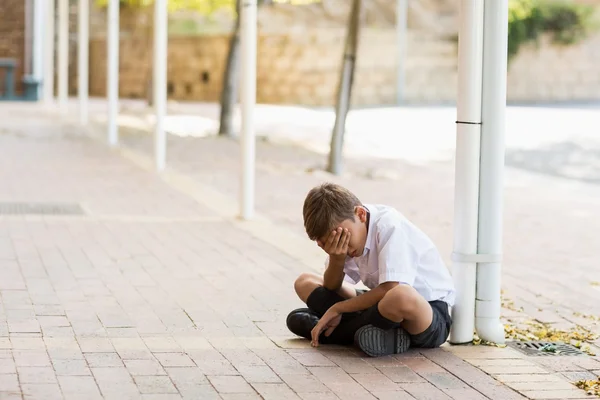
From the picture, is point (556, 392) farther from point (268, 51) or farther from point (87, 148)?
point (268, 51)

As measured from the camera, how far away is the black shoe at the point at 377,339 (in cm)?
490

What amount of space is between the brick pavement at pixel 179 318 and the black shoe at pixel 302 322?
0.19ft

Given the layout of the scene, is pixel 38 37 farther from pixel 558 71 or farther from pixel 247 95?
pixel 247 95

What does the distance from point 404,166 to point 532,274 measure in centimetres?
807

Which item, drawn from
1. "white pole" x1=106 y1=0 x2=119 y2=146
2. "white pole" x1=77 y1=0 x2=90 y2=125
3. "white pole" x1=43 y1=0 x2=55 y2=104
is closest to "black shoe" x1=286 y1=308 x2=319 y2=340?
"white pole" x1=106 y1=0 x2=119 y2=146

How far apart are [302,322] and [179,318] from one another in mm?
810

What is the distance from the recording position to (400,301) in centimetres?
473

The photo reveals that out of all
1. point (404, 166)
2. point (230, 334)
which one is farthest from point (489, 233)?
point (404, 166)

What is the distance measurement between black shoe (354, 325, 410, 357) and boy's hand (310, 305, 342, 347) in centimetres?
14

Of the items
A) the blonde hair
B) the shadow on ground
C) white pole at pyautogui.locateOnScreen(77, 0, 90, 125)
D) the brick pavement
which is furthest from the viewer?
white pole at pyautogui.locateOnScreen(77, 0, 90, 125)

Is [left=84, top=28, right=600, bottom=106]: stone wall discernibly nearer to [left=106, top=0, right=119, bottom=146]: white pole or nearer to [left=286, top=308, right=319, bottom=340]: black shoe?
[left=106, top=0, right=119, bottom=146]: white pole

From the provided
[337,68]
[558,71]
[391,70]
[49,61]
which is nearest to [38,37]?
[49,61]

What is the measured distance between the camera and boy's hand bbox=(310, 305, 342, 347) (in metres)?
5.00

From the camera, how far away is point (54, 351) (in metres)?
4.89
